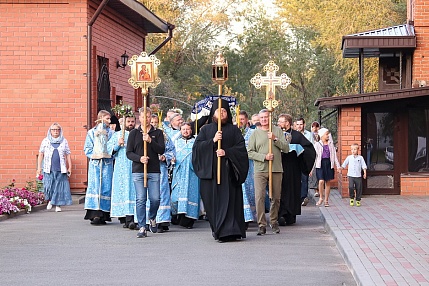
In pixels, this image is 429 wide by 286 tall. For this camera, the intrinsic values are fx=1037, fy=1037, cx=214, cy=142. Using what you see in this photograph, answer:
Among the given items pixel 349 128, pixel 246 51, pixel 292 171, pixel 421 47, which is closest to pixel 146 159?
pixel 292 171

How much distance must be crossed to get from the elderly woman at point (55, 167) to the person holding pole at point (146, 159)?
5046 mm

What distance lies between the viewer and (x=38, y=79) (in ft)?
78.9

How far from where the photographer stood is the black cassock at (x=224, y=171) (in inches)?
591

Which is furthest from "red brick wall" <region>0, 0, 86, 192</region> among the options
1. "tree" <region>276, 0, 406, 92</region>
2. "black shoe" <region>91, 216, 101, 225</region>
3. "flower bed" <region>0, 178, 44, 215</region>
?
"tree" <region>276, 0, 406, 92</region>

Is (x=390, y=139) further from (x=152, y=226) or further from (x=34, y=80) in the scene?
(x=152, y=226)

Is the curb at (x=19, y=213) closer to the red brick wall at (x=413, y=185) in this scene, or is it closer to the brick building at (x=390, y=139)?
the brick building at (x=390, y=139)

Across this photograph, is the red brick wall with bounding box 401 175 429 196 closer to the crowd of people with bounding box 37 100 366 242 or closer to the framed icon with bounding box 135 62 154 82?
the crowd of people with bounding box 37 100 366 242

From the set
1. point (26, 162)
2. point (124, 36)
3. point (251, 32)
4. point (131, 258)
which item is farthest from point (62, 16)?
point (251, 32)

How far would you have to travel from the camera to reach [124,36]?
29859mm

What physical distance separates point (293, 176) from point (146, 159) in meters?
3.32

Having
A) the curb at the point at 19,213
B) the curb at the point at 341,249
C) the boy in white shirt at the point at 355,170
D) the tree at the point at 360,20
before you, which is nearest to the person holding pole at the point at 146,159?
the curb at the point at 341,249

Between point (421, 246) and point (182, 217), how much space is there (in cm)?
522

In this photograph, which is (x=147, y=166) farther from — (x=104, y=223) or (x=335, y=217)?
(x=335, y=217)

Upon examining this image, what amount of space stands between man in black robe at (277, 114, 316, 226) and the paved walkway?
0.60 metres
